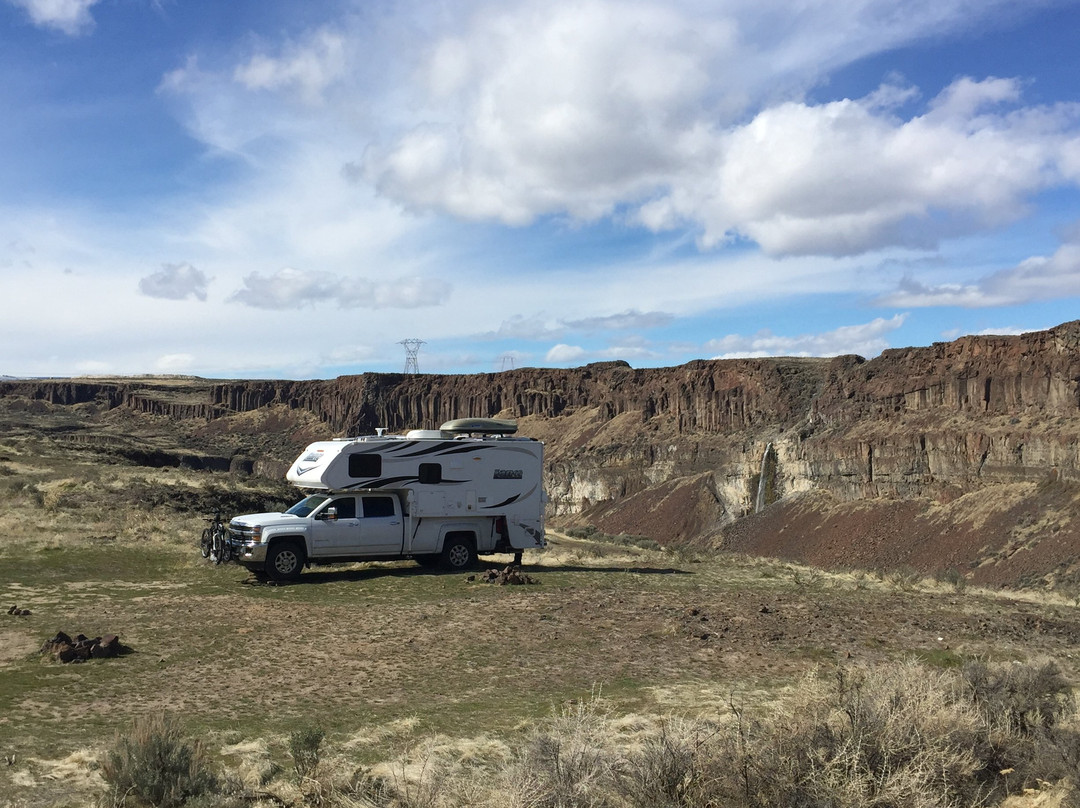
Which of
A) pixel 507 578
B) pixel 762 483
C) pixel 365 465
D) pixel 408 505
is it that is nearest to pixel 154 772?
pixel 507 578

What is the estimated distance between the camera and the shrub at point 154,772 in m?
5.31

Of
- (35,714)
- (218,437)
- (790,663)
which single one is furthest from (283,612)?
(218,437)

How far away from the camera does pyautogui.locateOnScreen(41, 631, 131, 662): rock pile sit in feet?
31.5

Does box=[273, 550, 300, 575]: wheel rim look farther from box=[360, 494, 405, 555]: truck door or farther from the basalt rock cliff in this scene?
the basalt rock cliff

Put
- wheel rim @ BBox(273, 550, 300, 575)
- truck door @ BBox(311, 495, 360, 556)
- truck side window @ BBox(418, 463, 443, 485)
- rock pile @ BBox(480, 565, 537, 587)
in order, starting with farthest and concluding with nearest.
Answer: truck side window @ BBox(418, 463, 443, 485)
truck door @ BBox(311, 495, 360, 556)
wheel rim @ BBox(273, 550, 300, 575)
rock pile @ BBox(480, 565, 537, 587)

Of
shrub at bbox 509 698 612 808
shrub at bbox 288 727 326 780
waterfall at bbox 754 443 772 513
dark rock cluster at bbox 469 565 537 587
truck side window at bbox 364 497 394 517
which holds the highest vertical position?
truck side window at bbox 364 497 394 517

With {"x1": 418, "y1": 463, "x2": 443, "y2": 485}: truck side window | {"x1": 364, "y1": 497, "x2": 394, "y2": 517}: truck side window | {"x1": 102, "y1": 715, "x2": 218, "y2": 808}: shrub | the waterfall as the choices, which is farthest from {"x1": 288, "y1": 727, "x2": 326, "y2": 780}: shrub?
the waterfall

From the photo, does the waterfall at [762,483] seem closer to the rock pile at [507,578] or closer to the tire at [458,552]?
the tire at [458,552]

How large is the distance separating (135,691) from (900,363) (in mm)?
64423

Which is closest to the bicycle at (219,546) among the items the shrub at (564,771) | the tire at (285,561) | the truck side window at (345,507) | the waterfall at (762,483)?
the tire at (285,561)

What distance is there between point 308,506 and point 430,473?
2.50 metres

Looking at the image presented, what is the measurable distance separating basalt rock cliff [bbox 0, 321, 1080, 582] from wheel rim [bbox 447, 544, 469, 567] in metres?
30.4

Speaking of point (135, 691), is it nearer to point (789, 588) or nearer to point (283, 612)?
point (283, 612)

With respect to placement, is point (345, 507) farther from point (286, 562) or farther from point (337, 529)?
point (286, 562)
